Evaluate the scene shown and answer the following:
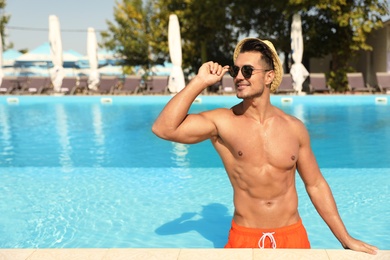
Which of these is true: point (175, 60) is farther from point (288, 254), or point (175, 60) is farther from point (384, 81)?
point (288, 254)

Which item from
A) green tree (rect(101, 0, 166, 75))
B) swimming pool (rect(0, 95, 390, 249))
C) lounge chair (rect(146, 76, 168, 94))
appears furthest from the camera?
green tree (rect(101, 0, 166, 75))

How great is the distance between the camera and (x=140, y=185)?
6184mm

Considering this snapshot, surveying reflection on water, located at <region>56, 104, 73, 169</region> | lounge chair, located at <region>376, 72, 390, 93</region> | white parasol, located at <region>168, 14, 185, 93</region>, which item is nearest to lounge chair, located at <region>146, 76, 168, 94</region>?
white parasol, located at <region>168, 14, 185, 93</region>

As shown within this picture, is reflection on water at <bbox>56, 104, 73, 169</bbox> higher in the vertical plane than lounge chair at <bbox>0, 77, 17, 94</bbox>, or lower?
lower

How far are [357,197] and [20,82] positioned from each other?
59.7 feet

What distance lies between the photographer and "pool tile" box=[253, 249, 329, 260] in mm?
1882

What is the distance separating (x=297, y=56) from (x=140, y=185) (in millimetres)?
13291

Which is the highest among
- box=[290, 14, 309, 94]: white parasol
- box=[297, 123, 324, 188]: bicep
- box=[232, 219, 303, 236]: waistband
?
box=[290, 14, 309, 94]: white parasol

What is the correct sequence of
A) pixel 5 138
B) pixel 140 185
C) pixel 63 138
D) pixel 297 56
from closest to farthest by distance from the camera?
pixel 140 185, pixel 63 138, pixel 5 138, pixel 297 56

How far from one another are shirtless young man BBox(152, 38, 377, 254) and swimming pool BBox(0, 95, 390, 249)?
2026 mm

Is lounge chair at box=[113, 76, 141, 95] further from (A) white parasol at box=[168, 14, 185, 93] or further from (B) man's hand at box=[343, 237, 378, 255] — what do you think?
(B) man's hand at box=[343, 237, 378, 255]

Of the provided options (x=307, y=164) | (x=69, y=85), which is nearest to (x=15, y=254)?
(x=307, y=164)

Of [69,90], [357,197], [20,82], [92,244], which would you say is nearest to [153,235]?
[92,244]

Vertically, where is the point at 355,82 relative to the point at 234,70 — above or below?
above
